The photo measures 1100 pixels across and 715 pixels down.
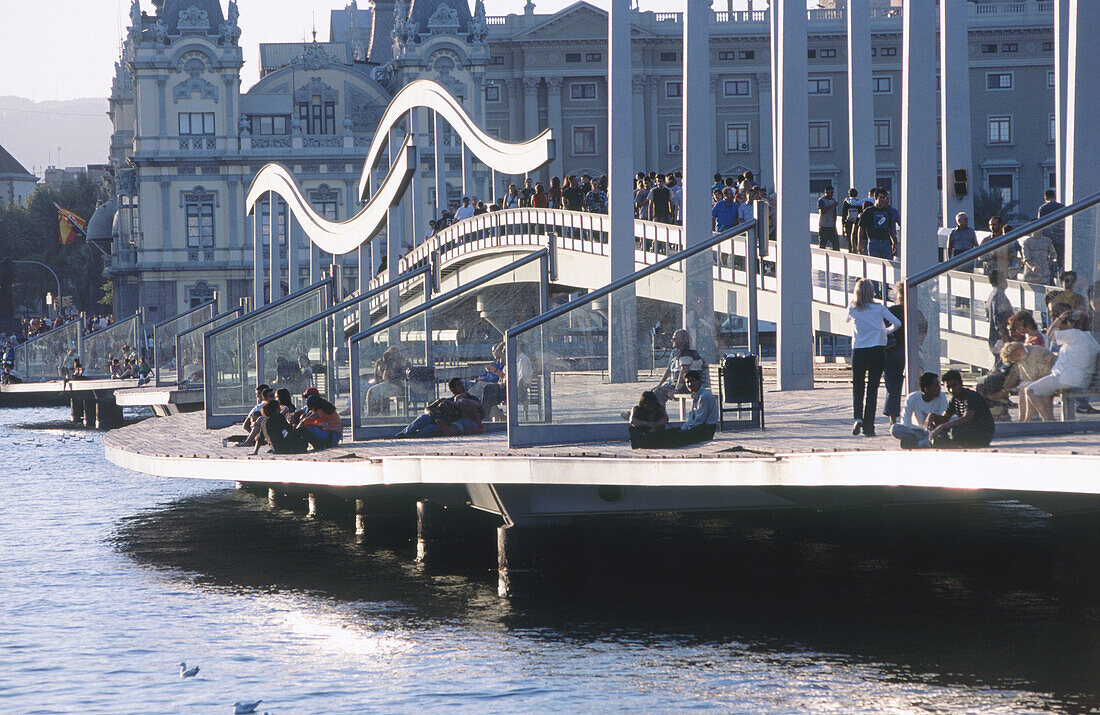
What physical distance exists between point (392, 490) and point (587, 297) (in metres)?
5.54

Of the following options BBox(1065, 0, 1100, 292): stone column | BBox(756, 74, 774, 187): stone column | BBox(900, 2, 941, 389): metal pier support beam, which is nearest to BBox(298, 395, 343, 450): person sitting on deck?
BBox(900, 2, 941, 389): metal pier support beam

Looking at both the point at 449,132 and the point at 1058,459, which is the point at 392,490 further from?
the point at 449,132

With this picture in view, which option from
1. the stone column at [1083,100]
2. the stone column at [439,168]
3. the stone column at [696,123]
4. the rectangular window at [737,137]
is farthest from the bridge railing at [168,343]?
the rectangular window at [737,137]

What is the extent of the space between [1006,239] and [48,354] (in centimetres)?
5325

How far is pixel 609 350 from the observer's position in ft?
62.5

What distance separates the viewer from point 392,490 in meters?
23.0

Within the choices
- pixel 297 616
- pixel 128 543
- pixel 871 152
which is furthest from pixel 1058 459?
pixel 871 152

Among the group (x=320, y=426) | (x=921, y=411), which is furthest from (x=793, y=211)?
(x=921, y=411)

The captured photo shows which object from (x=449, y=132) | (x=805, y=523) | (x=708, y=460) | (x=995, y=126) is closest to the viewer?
(x=708, y=460)

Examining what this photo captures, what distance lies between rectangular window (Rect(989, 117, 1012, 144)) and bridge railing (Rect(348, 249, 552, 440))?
76.2 m

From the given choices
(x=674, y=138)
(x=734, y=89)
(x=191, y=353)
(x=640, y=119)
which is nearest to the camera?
(x=191, y=353)

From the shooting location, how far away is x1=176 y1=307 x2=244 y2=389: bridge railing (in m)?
41.1

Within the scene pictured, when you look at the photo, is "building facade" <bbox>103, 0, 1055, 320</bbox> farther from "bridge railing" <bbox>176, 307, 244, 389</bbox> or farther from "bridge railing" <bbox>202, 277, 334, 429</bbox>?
"bridge railing" <bbox>202, 277, 334, 429</bbox>

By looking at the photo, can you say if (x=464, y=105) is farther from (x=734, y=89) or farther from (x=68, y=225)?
(x=68, y=225)
